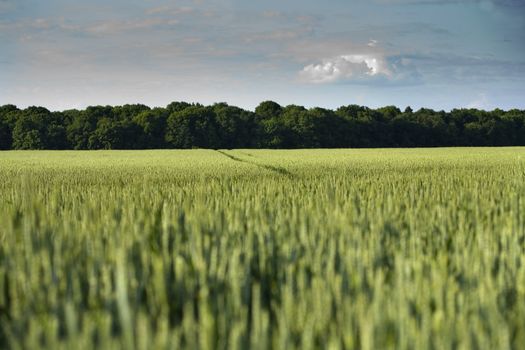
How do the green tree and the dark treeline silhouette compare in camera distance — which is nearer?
the dark treeline silhouette

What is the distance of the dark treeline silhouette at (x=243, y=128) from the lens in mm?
67688

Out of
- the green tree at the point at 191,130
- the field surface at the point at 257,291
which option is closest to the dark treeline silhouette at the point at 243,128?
the green tree at the point at 191,130

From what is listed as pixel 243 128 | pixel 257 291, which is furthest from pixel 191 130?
pixel 257 291

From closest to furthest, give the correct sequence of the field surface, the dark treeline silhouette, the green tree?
the field surface < the dark treeline silhouette < the green tree

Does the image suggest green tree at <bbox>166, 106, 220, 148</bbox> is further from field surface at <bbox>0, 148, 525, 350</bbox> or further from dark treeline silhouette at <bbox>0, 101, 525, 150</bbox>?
field surface at <bbox>0, 148, 525, 350</bbox>

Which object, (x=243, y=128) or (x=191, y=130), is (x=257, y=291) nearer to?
(x=191, y=130)

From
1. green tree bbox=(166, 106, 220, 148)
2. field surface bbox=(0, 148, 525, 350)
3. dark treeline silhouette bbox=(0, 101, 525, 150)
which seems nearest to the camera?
field surface bbox=(0, 148, 525, 350)

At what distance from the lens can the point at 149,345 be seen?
1.59 metres

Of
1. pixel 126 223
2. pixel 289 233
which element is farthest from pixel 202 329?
pixel 126 223

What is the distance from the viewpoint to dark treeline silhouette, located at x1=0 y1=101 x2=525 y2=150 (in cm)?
6769

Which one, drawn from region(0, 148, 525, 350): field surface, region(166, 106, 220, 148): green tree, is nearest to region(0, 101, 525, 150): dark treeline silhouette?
region(166, 106, 220, 148): green tree

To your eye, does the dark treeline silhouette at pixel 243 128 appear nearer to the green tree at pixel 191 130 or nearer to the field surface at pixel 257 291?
the green tree at pixel 191 130

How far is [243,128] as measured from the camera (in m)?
72.3

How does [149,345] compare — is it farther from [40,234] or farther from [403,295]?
[40,234]
